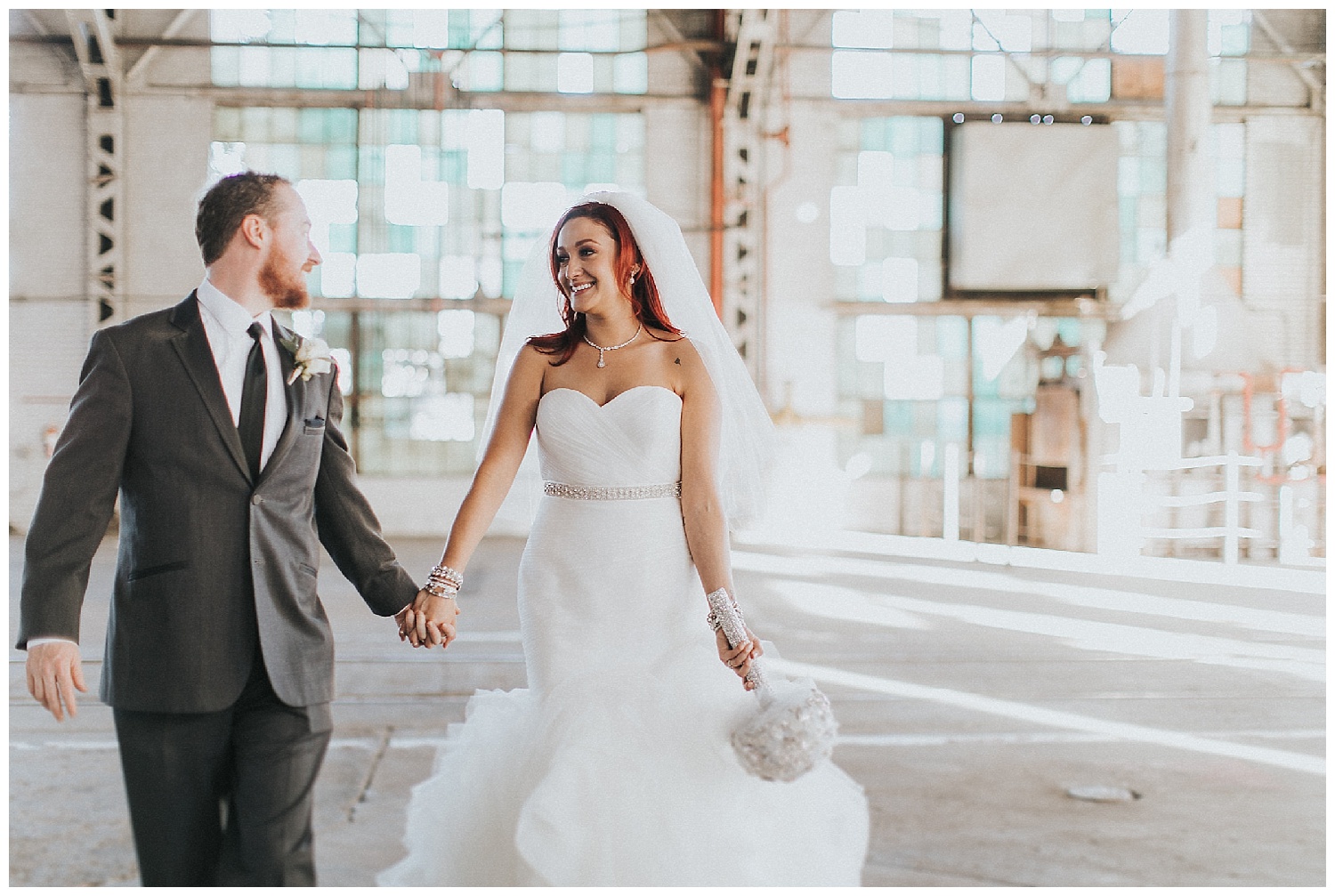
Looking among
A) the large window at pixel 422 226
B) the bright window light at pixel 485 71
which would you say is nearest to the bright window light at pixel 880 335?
the large window at pixel 422 226

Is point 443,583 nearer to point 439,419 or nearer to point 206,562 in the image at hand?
point 206,562

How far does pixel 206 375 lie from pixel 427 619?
689 millimetres

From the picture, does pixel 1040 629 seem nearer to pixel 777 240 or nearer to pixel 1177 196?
pixel 1177 196

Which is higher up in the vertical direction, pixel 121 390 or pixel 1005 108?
pixel 1005 108

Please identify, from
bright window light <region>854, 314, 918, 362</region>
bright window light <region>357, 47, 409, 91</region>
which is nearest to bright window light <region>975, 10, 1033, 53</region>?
bright window light <region>854, 314, 918, 362</region>

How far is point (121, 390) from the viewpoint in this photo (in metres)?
2.14

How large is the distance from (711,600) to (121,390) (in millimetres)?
1248

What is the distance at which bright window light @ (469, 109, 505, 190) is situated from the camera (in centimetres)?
1315

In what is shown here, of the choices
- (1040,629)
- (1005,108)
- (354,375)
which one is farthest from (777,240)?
(1040,629)

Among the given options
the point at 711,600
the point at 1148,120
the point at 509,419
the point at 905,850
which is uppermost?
the point at 1148,120

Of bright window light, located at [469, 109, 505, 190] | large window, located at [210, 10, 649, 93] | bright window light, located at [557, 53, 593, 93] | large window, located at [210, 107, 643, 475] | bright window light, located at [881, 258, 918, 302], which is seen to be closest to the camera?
large window, located at [210, 10, 649, 93]

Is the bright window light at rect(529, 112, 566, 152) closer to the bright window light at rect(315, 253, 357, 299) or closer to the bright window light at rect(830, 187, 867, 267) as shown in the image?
the bright window light at rect(315, 253, 357, 299)

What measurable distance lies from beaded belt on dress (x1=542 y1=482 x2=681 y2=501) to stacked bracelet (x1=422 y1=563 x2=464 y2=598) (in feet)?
0.99

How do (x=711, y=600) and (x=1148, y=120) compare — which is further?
(x=1148, y=120)
